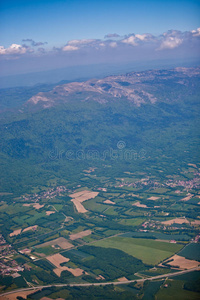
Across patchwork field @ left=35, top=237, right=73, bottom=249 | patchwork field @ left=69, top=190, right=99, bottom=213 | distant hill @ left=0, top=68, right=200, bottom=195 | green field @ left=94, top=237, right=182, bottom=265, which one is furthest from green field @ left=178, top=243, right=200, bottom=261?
distant hill @ left=0, top=68, right=200, bottom=195

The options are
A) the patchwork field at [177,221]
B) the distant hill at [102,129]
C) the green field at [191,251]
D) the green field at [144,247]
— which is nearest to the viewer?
the green field at [191,251]

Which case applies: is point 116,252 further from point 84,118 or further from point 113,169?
point 84,118

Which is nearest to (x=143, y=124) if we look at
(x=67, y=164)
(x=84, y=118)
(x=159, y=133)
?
(x=159, y=133)

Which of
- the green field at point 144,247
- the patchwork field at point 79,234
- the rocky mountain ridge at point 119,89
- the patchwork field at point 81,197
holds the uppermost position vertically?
the rocky mountain ridge at point 119,89

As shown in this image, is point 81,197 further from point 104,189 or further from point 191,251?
point 191,251

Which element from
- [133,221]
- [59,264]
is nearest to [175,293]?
[59,264]

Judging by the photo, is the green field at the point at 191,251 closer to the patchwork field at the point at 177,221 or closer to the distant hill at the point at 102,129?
the patchwork field at the point at 177,221

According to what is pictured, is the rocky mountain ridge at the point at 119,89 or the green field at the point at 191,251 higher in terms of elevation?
the rocky mountain ridge at the point at 119,89

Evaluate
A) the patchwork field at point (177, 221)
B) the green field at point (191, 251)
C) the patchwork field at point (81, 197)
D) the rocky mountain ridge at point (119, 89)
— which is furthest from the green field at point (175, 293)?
the rocky mountain ridge at point (119, 89)

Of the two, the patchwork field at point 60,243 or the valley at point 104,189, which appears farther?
the patchwork field at point 60,243
